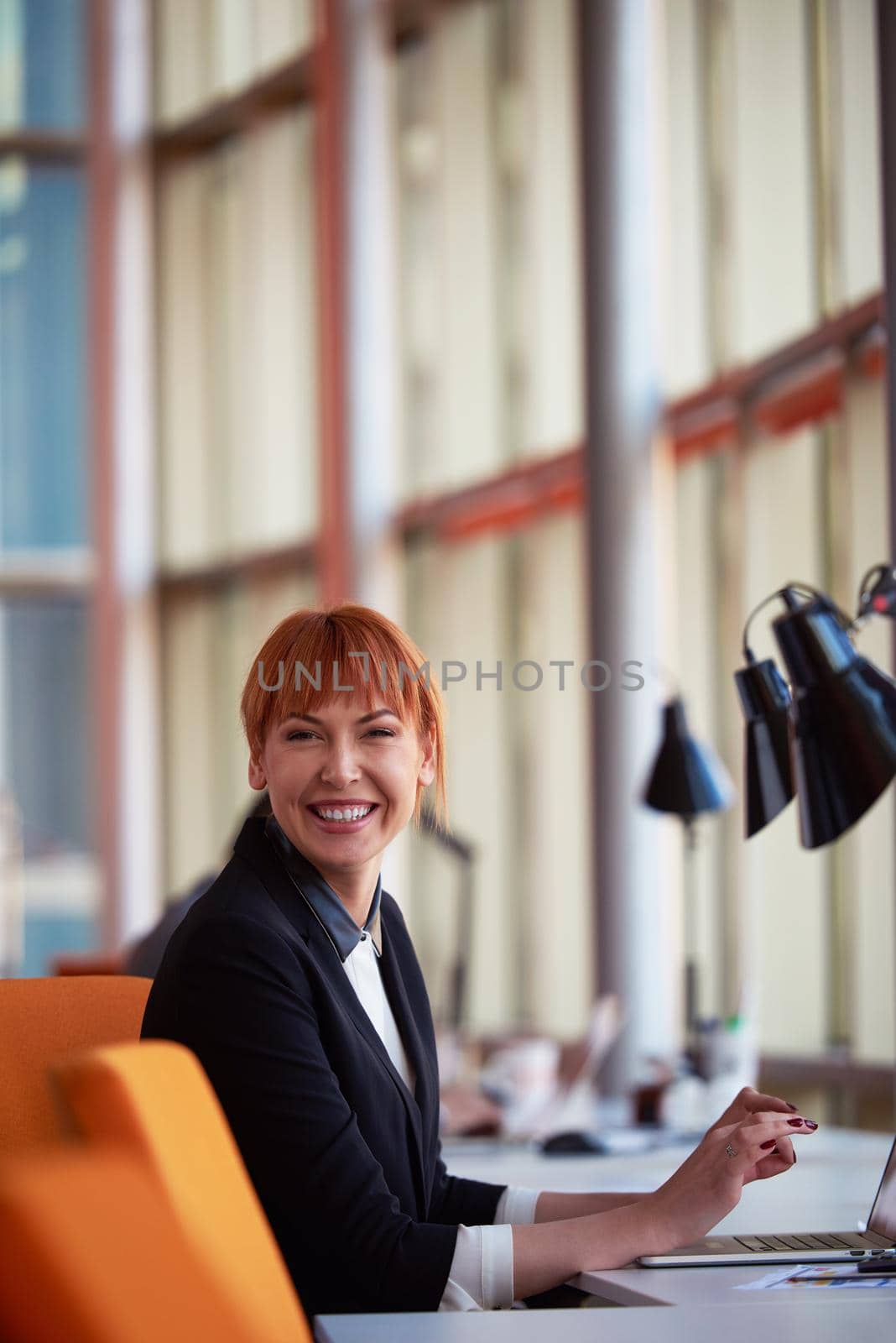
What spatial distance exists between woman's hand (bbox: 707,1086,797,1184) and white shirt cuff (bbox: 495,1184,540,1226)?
31 centimetres

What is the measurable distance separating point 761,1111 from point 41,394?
7.80 m

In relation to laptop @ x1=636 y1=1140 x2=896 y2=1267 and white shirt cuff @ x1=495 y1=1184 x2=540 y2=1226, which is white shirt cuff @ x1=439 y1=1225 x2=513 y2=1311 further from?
white shirt cuff @ x1=495 y1=1184 x2=540 y2=1226

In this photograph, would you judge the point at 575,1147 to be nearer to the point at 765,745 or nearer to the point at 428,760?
the point at 765,745

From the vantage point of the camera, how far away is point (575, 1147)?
119 inches

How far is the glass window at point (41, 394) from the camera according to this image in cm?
Answer: 890

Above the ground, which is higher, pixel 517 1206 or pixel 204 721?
pixel 204 721

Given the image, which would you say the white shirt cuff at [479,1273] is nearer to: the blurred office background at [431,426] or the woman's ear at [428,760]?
the woman's ear at [428,760]

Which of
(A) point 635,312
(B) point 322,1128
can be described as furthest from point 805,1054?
(B) point 322,1128

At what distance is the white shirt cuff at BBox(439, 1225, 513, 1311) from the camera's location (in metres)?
1.60

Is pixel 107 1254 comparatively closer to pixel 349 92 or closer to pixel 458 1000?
pixel 458 1000

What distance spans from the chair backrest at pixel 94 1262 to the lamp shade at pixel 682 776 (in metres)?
2.46

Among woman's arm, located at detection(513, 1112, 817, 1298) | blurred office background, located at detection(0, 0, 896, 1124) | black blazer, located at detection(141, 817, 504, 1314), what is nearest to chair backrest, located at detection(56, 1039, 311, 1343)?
black blazer, located at detection(141, 817, 504, 1314)

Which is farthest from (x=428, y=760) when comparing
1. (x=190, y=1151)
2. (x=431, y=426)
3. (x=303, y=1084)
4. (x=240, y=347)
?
(x=240, y=347)

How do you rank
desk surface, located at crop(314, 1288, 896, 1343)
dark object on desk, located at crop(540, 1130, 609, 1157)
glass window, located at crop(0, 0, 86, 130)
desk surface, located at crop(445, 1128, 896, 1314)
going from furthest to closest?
glass window, located at crop(0, 0, 86, 130) < dark object on desk, located at crop(540, 1130, 609, 1157) < desk surface, located at crop(445, 1128, 896, 1314) < desk surface, located at crop(314, 1288, 896, 1343)
